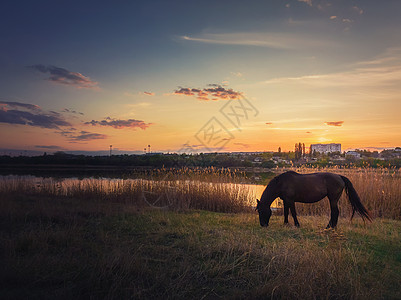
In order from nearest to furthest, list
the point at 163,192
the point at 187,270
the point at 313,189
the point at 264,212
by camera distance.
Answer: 1. the point at 187,270
2. the point at 313,189
3. the point at 264,212
4. the point at 163,192

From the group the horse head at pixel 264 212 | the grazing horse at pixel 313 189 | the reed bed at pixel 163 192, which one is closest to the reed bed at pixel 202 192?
the reed bed at pixel 163 192

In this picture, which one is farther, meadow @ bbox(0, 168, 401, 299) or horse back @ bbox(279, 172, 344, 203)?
horse back @ bbox(279, 172, 344, 203)

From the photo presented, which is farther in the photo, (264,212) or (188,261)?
(264,212)

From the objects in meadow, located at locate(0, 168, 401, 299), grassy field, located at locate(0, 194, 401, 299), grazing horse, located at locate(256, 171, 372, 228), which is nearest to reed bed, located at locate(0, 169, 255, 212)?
meadow, located at locate(0, 168, 401, 299)

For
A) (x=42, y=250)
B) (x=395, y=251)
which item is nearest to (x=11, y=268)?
(x=42, y=250)

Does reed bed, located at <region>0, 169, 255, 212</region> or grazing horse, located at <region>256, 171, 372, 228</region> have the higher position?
grazing horse, located at <region>256, 171, 372, 228</region>

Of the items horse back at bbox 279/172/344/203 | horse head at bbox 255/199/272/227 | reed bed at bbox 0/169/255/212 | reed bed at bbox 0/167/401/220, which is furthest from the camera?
reed bed at bbox 0/169/255/212

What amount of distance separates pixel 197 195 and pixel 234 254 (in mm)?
7717

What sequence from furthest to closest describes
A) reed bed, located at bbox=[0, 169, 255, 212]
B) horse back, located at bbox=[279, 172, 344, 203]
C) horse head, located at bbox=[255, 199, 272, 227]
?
reed bed, located at bbox=[0, 169, 255, 212], horse head, located at bbox=[255, 199, 272, 227], horse back, located at bbox=[279, 172, 344, 203]

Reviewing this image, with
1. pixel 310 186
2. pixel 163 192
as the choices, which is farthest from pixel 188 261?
pixel 163 192

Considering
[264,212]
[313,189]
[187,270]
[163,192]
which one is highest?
[313,189]

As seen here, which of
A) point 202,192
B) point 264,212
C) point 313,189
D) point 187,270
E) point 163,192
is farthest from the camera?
point 163,192

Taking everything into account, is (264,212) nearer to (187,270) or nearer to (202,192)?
(187,270)

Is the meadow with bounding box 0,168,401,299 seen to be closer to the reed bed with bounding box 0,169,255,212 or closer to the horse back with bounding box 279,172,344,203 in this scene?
the horse back with bounding box 279,172,344,203
